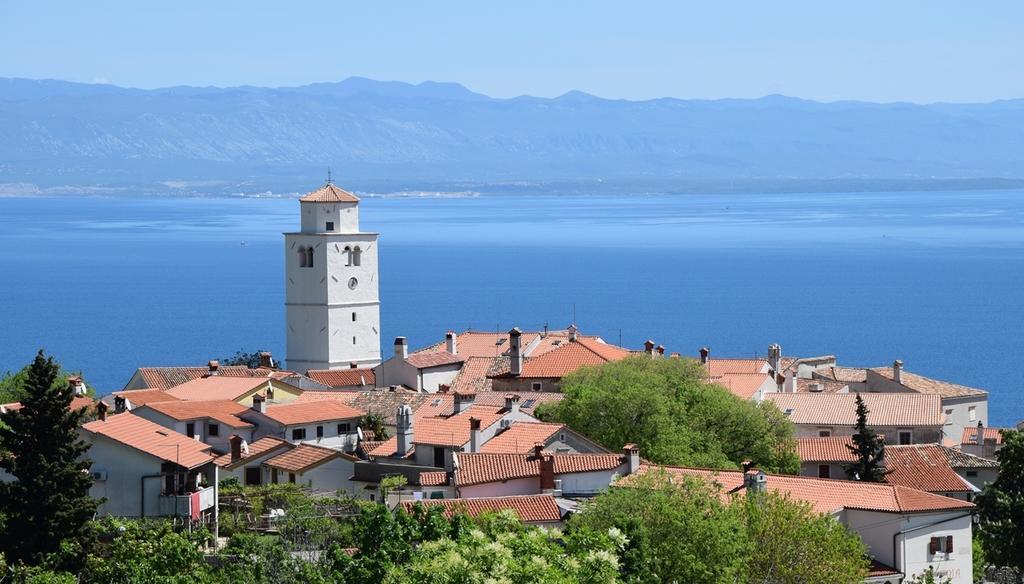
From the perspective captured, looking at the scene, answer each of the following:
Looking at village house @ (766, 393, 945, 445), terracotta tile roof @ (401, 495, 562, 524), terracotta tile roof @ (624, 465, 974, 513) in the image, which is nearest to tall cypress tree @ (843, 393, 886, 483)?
terracotta tile roof @ (624, 465, 974, 513)

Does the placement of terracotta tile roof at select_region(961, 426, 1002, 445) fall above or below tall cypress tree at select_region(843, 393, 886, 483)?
above

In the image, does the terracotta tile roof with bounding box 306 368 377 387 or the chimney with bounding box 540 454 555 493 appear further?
the terracotta tile roof with bounding box 306 368 377 387

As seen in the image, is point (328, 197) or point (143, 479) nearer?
point (143, 479)

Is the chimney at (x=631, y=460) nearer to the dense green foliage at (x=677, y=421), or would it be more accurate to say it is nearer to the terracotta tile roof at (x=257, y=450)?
the dense green foliage at (x=677, y=421)

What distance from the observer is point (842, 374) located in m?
71.1

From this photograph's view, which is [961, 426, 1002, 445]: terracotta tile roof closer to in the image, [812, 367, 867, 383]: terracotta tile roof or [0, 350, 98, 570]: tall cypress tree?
[812, 367, 867, 383]: terracotta tile roof

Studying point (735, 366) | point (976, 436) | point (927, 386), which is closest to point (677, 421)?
point (976, 436)

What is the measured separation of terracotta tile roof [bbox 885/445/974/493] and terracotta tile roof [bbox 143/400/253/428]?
14686mm

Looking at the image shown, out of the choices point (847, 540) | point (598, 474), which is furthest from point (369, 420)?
point (847, 540)

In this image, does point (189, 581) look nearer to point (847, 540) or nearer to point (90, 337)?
point (847, 540)

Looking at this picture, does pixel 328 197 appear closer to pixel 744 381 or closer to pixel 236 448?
pixel 744 381

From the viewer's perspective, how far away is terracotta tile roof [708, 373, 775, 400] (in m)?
56.8

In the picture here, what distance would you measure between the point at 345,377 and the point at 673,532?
34.2 m

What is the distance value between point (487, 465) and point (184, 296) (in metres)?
141
